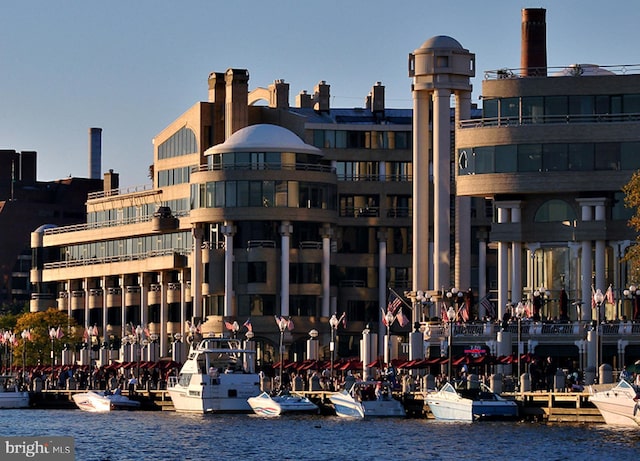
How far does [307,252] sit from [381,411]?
60310 millimetres

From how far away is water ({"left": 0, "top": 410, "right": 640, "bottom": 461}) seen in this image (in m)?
111

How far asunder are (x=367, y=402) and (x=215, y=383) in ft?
54.4

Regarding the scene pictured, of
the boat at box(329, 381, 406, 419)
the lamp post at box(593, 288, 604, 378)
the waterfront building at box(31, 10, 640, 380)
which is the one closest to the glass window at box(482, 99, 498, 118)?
the waterfront building at box(31, 10, 640, 380)

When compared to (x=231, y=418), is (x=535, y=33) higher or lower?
higher

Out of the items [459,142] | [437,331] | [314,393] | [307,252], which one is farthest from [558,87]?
[307,252]

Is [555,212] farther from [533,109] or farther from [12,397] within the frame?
[12,397]

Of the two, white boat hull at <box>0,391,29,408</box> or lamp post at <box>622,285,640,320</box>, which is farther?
white boat hull at <box>0,391,29,408</box>

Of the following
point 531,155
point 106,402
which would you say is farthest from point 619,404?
point 106,402

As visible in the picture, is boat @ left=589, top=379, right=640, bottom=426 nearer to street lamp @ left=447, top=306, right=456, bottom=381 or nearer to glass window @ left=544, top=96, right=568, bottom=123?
street lamp @ left=447, top=306, right=456, bottom=381

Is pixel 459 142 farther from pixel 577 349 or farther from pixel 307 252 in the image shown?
pixel 307 252

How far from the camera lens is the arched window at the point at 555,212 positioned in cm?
16262

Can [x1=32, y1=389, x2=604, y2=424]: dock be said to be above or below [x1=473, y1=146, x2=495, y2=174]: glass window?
below

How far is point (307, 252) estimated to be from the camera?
197 metres

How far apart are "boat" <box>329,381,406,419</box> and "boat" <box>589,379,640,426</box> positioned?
19.2 meters
